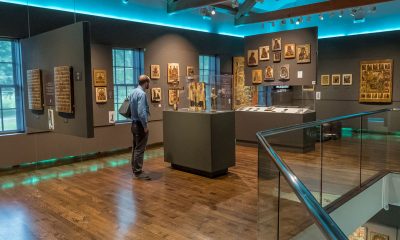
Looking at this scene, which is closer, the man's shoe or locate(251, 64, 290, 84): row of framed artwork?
the man's shoe

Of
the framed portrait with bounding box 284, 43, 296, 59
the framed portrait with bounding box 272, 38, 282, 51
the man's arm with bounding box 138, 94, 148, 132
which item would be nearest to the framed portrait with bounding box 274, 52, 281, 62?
the framed portrait with bounding box 272, 38, 282, 51

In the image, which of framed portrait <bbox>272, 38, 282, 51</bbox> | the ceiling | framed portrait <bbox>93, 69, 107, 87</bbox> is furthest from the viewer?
framed portrait <bbox>272, 38, 282, 51</bbox>

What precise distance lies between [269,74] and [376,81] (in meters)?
3.94

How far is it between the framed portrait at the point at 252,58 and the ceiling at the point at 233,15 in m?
1.16

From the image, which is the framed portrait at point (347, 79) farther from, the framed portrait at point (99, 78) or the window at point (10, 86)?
the window at point (10, 86)

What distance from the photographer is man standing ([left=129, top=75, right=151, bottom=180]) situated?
6219 mm

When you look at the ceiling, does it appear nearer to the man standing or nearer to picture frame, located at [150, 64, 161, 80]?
picture frame, located at [150, 64, 161, 80]

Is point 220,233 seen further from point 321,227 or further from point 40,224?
point 321,227

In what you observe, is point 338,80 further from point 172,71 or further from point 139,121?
point 139,121

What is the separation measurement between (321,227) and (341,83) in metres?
11.5

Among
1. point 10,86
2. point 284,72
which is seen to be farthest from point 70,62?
point 284,72

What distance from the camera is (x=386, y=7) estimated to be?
10.8m

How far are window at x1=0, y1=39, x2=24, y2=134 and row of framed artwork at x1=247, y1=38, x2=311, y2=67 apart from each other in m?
7.11

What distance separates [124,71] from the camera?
9.34 m
